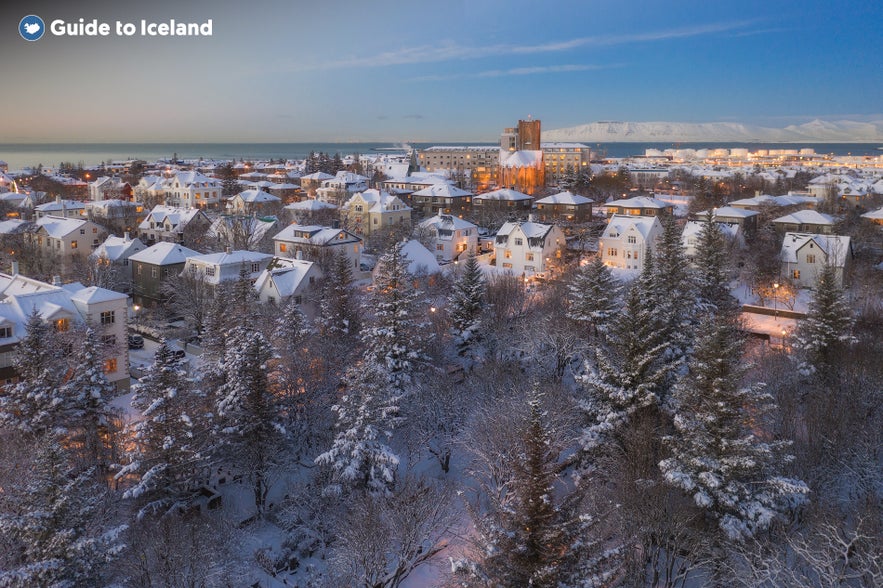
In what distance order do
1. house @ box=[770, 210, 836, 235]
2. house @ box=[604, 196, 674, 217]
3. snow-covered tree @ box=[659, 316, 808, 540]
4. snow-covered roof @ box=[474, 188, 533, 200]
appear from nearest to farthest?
snow-covered tree @ box=[659, 316, 808, 540] < house @ box=[770, 210, 836, 235] < house @ box=[604, 196, 674, 217] < snow-covered roof @ box=[474, 188, 533, 200]

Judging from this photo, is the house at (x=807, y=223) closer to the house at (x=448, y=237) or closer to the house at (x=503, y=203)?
the house at (x=503, y=203)

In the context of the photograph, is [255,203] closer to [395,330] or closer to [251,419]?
[395,330]

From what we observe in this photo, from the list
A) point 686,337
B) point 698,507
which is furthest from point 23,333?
point 686,337

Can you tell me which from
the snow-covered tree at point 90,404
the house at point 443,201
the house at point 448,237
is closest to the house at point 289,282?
the snow-covered tree at point 90,404

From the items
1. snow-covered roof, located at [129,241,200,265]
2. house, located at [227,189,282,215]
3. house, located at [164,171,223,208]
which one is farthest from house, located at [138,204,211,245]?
house, located at [164,171,223,208]

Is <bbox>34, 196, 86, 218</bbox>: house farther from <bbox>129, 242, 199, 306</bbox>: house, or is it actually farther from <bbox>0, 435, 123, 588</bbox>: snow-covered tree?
<bbox>0, 435, 123, 588</bbox>: snow-covered tree

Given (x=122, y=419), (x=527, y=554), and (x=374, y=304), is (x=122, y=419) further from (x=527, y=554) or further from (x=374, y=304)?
(x=527, y=554)

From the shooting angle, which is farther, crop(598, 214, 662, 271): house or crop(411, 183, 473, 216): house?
crop(411, 183, 473, 216): house
